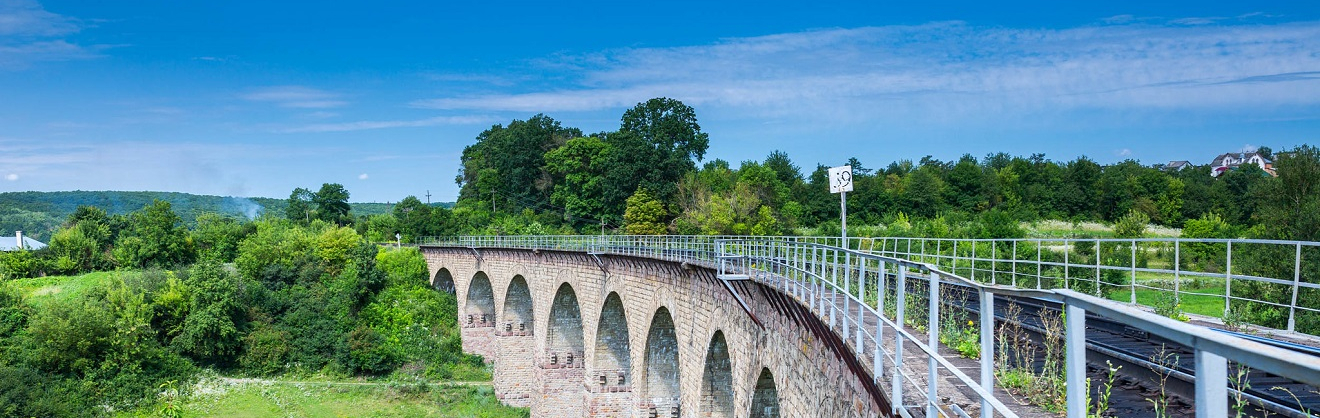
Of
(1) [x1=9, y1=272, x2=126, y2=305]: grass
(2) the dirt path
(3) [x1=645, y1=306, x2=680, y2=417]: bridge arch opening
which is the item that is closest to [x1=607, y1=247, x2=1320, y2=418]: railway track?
(3) [x1=645, y1=306, x2=680, y2=417]: bridge arch opening

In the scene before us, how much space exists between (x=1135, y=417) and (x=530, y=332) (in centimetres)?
3635

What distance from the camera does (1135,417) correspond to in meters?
5.74

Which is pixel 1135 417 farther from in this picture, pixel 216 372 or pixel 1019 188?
pixel 1019 188

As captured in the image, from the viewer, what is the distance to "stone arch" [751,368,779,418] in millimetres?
13414

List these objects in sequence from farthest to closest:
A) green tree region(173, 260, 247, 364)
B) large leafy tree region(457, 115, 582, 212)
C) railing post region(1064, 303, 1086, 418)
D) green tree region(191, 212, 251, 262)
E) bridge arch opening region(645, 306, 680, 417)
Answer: large leafy tree region(457, 115, 582, 212), green tree region(191, 212, 251, 262), green tree region(173, 260, 247, 364), bridge arch opening region(645, 306, 680, 417), railing post region(1064, 303, 1086, 418)

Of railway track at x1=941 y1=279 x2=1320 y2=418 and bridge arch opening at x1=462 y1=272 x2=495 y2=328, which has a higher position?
railway track at x1=941 y1=279 x2=1320 y2=418

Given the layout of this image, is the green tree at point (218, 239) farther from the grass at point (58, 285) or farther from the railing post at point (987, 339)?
the railing post at point (987, 339)

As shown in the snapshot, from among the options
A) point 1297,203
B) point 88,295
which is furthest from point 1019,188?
point 88,295

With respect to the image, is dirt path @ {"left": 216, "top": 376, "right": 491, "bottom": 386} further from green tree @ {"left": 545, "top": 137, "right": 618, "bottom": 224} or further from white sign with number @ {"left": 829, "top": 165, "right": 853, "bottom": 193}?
white sign with number @ {"left": 829, "top": 165, "right": 853, "bottom": 193}

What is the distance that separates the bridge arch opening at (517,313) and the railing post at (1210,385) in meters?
39.0

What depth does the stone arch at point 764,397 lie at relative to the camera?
13.4 metres

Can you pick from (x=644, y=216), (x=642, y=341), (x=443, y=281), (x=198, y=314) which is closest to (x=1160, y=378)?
(x=642, y=341)

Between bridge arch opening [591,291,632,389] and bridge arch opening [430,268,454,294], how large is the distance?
24.0 meters

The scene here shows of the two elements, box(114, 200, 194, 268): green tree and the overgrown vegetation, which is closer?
the overgrown vegetation
